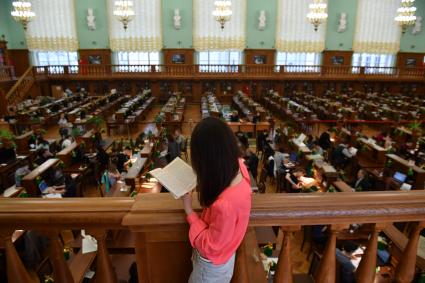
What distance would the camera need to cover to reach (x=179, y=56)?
21844mm

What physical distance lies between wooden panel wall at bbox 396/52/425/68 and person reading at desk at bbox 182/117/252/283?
2642 centimetres

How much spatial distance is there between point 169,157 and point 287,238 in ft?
24.5

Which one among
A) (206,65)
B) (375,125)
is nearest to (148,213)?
(375,125)

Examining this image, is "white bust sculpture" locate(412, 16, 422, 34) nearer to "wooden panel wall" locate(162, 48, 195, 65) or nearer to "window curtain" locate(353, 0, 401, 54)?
"window curtain" locate(353, 0, 401, 54)

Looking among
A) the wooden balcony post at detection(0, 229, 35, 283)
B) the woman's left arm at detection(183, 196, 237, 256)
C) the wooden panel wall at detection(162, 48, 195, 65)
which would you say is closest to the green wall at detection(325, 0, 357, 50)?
the wooden panel wall at detection(162, 48, 195, 65)

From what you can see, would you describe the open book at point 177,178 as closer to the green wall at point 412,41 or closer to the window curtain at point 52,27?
the window curtain at point 52,27

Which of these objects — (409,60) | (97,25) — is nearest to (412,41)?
(409,60)

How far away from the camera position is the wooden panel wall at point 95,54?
70.5ft

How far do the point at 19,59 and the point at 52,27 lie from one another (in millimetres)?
3377

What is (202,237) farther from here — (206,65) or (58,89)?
(58,89)

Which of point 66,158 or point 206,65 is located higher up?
point 206,65

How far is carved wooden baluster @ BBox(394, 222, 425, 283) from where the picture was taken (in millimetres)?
1390

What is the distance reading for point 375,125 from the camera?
47.6ft

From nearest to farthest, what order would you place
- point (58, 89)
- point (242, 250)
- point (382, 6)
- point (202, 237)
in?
point (202, 237) < point (242, 250) < point (58, 89) < point (382, 6)
